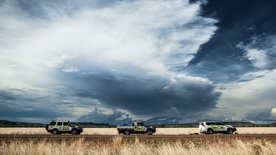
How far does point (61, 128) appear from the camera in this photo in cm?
2967

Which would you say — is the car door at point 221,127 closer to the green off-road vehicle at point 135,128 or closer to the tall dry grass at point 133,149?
the green off-road vehicle at point 135,128

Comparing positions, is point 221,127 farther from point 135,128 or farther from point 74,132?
point 74,132

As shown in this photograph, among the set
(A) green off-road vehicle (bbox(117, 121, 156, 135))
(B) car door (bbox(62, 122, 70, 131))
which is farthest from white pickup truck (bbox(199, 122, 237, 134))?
(B) car door (bbox(62, 122, 70, 131))

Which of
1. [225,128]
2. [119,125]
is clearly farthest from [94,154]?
[225,128]

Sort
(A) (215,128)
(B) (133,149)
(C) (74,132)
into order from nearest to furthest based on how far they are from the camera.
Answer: (B) (133,149)
(A) (215,128)
(C) (74,132)

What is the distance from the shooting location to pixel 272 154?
9.45 m

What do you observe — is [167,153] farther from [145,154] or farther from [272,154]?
[272,154]

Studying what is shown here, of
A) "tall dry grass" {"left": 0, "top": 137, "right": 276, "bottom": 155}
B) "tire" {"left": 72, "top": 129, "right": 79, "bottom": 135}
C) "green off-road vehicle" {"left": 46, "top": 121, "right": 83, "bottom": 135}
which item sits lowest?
"tire" {"left": 72, "top": 129, "right": 79, "bottom": 135}

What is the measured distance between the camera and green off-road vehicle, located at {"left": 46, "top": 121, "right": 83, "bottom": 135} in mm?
29562

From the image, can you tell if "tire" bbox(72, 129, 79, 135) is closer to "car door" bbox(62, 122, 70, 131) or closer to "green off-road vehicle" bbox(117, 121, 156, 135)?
"car door" bbox(62, 122, 70, 131)

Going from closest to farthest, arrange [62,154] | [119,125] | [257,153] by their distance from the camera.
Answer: [62,154]
[257,153]
[119,125]

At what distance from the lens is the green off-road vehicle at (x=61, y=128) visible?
29.6m

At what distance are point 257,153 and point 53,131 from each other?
27.1 meters

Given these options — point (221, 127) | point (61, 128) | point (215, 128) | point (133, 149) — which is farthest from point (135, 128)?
point (133, 149)
